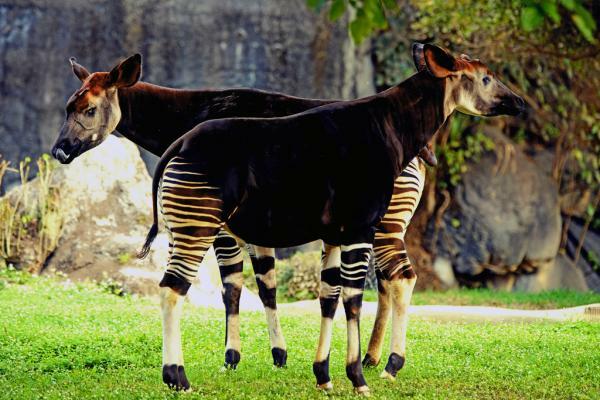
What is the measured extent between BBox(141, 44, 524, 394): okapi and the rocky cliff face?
920 centimetres

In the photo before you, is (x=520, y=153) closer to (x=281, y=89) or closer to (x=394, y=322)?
(x=281, y=89)

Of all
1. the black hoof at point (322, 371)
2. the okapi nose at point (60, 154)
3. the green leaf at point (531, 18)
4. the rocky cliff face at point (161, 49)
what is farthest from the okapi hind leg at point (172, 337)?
the rocky cliff face at point (161, 49)

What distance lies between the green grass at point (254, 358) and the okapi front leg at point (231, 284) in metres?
0.15

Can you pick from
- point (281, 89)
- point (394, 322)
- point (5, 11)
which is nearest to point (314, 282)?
point (281, 89)

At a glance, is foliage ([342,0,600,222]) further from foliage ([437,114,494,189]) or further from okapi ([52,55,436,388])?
okapi ([52,55,436,388])

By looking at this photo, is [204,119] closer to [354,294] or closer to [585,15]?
[354,294]

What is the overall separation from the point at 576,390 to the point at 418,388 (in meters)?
1.10

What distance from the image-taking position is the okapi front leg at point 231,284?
7.71 m

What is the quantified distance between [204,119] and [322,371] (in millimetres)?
2031

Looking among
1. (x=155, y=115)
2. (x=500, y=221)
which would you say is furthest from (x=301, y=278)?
(x=155, y=115)

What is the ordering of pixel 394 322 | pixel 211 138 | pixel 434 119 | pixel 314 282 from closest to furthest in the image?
pixel 211 138
pixel 434 119
pixel 394 322
pixel 314 282

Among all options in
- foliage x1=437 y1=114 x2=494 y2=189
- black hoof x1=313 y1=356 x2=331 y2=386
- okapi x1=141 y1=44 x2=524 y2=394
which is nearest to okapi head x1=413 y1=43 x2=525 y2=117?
okapi x1=141 y1=44 x2=524 y2=394

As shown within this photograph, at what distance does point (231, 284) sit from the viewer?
306 inches

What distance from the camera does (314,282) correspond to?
48.5 ft
